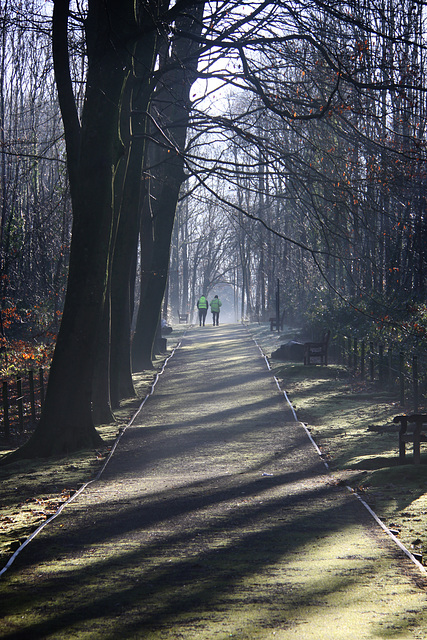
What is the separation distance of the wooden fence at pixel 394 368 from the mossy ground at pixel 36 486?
5.72m

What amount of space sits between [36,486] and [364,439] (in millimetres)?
5231

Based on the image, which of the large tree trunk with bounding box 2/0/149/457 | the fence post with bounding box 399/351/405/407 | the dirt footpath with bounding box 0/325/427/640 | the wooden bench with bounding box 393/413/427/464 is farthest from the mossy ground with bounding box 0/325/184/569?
the fence post with bounding box 399/351/405/407

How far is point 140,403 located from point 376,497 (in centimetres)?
943

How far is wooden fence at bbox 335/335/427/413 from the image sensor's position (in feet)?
50.4

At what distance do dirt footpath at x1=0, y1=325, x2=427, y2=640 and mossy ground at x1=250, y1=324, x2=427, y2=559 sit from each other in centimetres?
32

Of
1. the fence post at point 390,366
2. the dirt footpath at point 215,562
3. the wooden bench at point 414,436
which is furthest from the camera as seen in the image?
the fence post at point 390,366

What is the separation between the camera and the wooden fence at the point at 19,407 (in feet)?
44.4

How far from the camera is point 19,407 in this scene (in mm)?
13992

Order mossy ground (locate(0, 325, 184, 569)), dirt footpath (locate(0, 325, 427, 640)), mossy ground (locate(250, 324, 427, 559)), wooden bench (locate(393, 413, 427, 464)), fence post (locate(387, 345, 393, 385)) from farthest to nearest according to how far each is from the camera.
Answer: fence post (locate(387, 345, 393, 385)) < wooden bench (locate(393, 413, 427, 464)) < mossy ground (locate(250, 324, 427, 559)) < mossy ground (locate(0, 325, 184, 569)) < dirt footpath (locate(0, 325, 427, 640))

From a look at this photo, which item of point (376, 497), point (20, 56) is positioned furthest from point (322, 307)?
point (376, 497)

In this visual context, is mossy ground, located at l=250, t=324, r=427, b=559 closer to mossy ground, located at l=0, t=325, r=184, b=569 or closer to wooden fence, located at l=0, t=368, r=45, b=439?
mossy ground, located at l=0, t=325, r=184, b=569

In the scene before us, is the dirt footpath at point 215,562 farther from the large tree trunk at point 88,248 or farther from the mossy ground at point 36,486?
the large tree trunk at point 88,248

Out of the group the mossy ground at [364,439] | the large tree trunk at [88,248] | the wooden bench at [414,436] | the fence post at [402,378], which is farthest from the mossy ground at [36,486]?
the fence post at [402,378]

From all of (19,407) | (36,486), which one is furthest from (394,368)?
(36,486)
